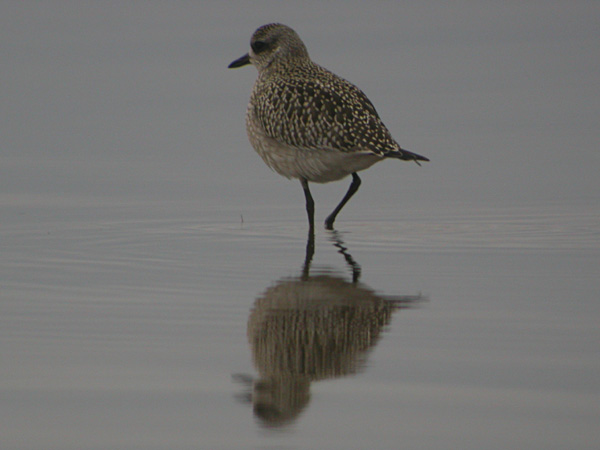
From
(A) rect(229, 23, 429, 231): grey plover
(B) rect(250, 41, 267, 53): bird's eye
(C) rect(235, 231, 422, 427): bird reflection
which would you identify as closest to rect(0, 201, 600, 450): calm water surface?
(C) rect(235, 231, 422, 427): bird reflection

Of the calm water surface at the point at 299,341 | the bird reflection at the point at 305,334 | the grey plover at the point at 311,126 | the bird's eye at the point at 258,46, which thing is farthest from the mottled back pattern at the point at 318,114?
the bird reflection at the point at 305,334

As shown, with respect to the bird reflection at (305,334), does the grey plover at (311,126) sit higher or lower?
higher

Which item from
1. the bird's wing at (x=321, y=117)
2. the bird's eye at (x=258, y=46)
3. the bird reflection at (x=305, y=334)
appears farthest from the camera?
the bird's eye at (x=258, y=46)

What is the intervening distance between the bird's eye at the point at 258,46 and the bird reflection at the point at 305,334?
4.10 meters

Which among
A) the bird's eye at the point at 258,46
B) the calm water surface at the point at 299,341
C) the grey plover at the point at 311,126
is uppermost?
the bird's eye at the point at 258,46

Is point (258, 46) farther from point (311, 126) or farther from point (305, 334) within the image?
point (305, 334)

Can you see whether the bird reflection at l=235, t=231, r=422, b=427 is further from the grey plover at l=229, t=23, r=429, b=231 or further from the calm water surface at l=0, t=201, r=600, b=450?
the grey plover at l=229, t=23, r=429, b=231

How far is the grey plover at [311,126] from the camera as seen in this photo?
9.94 meters

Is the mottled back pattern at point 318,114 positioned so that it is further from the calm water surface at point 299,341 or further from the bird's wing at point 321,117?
the calm water surface at point 299,341

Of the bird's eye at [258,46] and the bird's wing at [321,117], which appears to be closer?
the bird's wing at [321,117]

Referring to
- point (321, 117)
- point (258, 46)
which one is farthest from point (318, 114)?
point (258, 46)

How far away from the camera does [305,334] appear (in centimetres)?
587

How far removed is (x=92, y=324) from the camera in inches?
245

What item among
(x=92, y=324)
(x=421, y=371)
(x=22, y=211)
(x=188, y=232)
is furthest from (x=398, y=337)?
(x=22, y=211)
